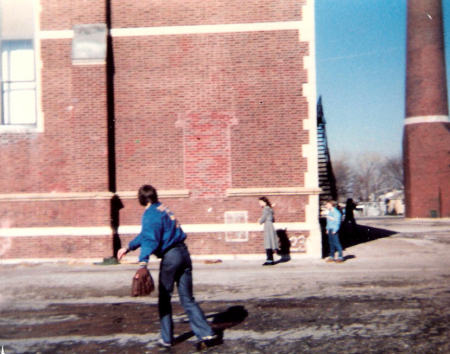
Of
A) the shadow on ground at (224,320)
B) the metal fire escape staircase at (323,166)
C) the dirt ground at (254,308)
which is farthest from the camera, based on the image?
the metal fire escape staircase at (323,166)

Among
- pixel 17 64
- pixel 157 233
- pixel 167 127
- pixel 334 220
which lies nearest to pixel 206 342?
pixel 157 233

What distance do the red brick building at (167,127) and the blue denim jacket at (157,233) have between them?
25.7ft

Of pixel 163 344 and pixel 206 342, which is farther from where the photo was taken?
pixel 163 344

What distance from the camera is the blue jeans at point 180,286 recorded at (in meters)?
5.91

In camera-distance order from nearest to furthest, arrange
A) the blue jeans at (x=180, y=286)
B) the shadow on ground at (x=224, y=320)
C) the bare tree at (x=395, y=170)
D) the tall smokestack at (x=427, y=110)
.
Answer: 1. the blue jeans at (x=180, y=286)
2. the shadow on ground at (x=224, y=320)
3. the tall smokestack at (x=427, y=110)
4. the bare tree at (x=395, y=170)

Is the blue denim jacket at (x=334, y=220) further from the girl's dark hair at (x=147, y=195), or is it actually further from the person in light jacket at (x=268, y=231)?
the girl's dark hair at (x=147, y=195)

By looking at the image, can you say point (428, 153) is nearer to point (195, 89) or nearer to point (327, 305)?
point (195, 89)

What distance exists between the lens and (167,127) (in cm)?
1402

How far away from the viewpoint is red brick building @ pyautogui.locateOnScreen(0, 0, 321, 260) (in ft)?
45.1

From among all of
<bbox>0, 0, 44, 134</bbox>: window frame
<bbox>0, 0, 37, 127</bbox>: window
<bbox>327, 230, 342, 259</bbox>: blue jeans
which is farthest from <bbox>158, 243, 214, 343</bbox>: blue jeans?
<bbox>0, 0, 37, 127</bbox>: window

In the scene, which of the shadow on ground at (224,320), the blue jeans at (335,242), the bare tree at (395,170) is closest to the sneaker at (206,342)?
the shadow on ground at (224,320)

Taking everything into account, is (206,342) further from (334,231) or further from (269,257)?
(334,231)

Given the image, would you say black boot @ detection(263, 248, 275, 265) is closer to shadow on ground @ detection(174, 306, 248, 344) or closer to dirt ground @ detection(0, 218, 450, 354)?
dirt ground @ detection(0, 218, 450, 354)

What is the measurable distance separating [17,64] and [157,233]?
34.9 feet
